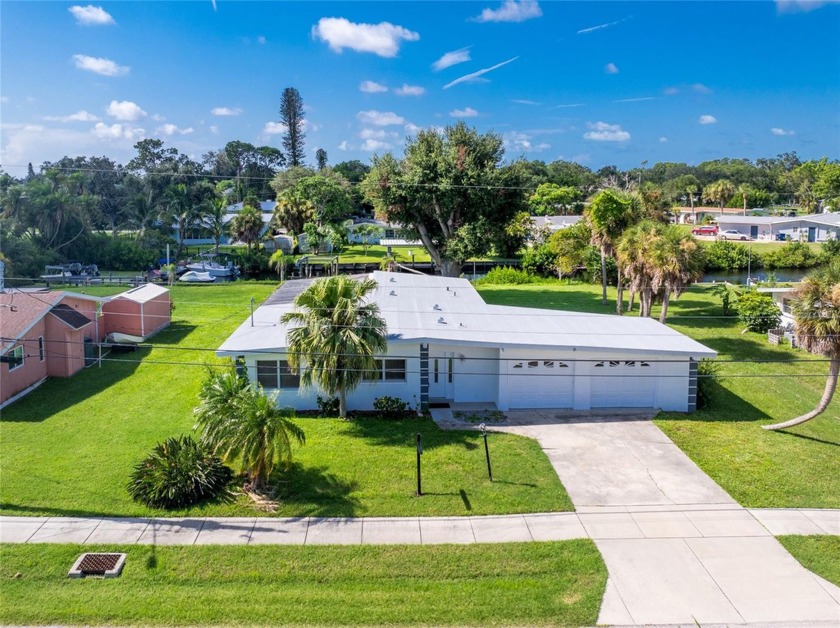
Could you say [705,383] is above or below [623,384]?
below

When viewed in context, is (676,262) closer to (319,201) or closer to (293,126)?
(319,201)

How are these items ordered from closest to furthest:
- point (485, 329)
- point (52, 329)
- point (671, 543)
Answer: point (671, 543) < point (485, 329) < point (52, 329)

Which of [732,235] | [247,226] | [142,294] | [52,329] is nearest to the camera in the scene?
[52,329]

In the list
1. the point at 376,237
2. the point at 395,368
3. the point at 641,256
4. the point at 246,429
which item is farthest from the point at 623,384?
the point at 376,237

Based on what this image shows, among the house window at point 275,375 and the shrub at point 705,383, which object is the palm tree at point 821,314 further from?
the house window at point 275,375

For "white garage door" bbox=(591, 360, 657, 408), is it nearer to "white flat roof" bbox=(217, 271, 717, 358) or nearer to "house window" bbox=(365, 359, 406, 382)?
"white flat roof" bbox=(217, 271, 717, 358)

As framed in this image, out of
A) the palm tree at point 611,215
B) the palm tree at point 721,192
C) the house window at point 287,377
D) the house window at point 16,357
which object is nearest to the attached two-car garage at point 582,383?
the house window at point 287,377

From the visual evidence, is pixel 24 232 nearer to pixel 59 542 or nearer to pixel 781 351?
pixel 59 542
